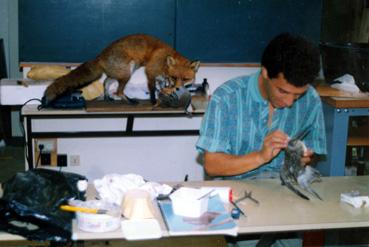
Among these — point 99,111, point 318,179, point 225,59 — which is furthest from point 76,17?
point 318,179

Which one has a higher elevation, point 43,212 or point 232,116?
point 232,116

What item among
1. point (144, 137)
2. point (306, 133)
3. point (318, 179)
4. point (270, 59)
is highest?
point (270, 59)

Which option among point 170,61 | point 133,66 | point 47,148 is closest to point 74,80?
point 133,66

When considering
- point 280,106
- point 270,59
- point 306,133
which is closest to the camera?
point 270,59

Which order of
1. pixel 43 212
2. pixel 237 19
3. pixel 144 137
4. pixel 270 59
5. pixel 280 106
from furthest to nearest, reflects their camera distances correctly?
1. pixel 237 19
2. pixel 144 137
3. pixel 280 106
4. pixel 270 59
5. pixel 43 212

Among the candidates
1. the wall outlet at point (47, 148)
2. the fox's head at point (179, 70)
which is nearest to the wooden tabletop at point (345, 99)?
the fox's head at point (179, 70)

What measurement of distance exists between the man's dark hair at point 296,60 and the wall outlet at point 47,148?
7.98 ft

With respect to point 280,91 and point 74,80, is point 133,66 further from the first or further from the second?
point 280,91

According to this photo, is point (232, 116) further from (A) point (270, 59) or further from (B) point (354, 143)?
(B) point (354, 143)

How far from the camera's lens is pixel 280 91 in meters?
2.23

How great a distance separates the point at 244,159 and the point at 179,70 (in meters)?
1.74

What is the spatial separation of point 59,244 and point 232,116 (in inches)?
37.7

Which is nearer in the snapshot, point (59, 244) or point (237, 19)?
point (59, 244)

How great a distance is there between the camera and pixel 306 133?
2.52 meters
